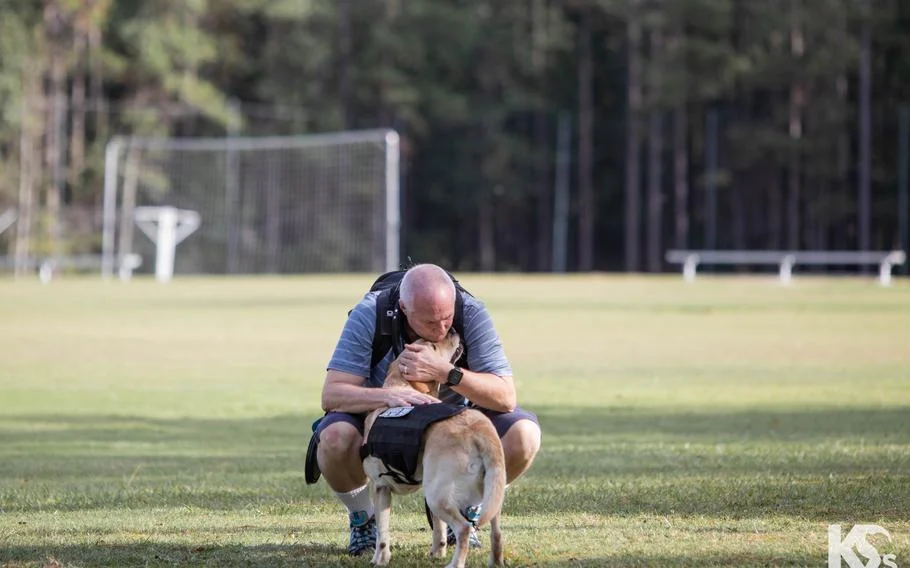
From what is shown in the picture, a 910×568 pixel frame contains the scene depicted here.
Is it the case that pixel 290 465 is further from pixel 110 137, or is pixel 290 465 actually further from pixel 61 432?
pixel 110 137

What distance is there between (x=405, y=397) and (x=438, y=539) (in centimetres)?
63

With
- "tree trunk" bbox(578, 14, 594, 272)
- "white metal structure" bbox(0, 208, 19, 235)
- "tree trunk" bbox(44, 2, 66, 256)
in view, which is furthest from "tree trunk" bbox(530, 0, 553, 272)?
"white metal structure" bbox(0, 208, 19, 235)

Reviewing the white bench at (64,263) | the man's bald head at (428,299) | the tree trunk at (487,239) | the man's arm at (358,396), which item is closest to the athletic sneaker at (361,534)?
the man's arm at (358,396)

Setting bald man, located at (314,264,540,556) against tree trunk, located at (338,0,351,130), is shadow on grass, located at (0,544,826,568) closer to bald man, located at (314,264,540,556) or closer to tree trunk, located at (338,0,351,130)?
bald man, located at (314,264,540,556)

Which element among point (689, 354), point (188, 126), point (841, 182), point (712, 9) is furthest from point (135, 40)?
point (689, 354)

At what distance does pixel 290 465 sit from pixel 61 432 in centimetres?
365

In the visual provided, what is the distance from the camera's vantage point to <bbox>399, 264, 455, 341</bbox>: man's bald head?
20.7ft

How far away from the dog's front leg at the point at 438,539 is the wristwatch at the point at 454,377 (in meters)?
0.57

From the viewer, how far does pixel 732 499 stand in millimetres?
8391

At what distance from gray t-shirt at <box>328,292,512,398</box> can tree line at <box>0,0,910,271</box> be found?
53.1 metres

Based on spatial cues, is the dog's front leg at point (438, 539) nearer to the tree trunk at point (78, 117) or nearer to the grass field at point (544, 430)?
the grass field at point (544, 430)

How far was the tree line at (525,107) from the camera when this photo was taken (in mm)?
60781

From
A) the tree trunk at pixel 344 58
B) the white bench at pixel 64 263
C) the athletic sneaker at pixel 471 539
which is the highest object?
the tree trunk at pixel 344 58

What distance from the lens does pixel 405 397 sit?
6410 mm
